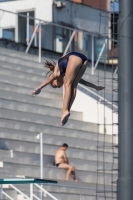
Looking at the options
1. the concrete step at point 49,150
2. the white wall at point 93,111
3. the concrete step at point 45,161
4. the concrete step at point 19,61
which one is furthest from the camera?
the concrete step at point 19,61

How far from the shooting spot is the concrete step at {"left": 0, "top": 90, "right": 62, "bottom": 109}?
19.9 meters

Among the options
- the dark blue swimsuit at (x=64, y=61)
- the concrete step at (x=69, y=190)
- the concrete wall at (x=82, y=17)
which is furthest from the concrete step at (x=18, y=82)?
the dark blue swimsuit at (x=64, y=61)

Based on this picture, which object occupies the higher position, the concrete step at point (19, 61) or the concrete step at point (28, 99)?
the concrete step at point (19, 61)

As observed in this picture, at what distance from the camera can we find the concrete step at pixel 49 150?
59.9ft

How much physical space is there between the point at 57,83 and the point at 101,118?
11578mm

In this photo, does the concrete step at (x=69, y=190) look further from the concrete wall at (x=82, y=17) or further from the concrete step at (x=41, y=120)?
the concrete wall at (x=82, y=17)

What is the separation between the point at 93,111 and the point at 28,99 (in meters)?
2.11

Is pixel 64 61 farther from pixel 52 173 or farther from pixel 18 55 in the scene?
pixel 18 55

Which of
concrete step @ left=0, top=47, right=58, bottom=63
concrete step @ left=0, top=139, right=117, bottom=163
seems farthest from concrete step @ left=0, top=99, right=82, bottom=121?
concrete step @ left=0, top=47, right=58, bottom=63

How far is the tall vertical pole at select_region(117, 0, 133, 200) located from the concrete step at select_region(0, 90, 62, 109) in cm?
789

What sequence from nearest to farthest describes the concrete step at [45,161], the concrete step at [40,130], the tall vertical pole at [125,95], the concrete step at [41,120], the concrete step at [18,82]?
1. the tall vertical pole at [125,95]
2. the concrete step at [45,161]
3. the concrete step at [40,130]
4. the concrete step at [41,120]
5. the concrete step at [18,82]

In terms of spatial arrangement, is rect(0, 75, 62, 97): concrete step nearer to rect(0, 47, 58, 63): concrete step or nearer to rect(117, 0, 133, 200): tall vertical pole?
rect(0, 47, 58, 63): concrete step

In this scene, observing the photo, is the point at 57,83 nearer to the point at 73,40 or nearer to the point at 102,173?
the point at 102,173

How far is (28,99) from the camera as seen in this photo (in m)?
20.4
